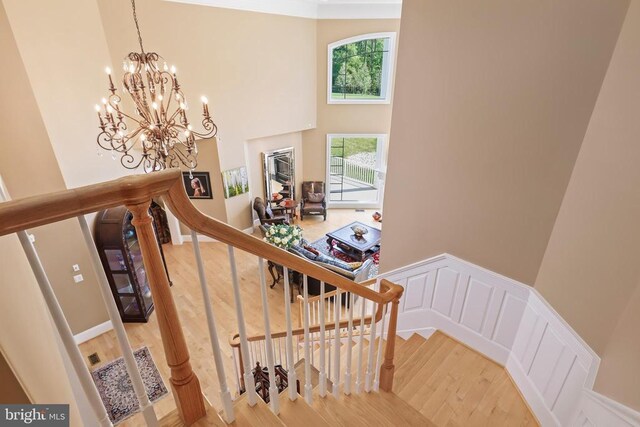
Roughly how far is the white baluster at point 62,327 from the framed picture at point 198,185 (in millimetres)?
7108

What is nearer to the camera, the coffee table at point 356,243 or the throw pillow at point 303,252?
the throw pillow at point 303,252

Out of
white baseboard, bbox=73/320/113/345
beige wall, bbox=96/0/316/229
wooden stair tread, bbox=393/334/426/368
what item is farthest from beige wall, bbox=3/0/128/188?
wooden stair tread, bbox=393/334/426/368

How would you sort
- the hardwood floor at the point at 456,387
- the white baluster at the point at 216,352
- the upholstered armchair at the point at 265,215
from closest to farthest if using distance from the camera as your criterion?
1. the white baluster at the point at 216,352
2. the hardwood floor at the point at 456,387
3. the upholstered armchair at the point at 265,215

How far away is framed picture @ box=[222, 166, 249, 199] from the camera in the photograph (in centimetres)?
763

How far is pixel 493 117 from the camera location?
247cm

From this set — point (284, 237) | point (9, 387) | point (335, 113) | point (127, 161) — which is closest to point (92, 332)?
point (127, 161)

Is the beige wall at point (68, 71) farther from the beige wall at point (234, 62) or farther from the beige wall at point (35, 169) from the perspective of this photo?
the beige wall at point (234, 62)

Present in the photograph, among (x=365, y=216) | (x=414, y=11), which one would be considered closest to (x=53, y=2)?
(x=414, y=11)

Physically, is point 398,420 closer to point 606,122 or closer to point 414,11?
point 606,122

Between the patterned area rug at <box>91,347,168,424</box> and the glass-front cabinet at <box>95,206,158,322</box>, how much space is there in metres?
0.84

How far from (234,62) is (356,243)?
4707mm

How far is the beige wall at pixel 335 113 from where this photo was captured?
8.23 meters

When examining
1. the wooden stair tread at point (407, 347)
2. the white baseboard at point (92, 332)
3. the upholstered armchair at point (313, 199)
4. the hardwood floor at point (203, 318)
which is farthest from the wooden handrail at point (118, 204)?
the upholstered armchair at point (313, 199)

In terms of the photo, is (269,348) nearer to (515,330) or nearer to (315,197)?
(515,330)
